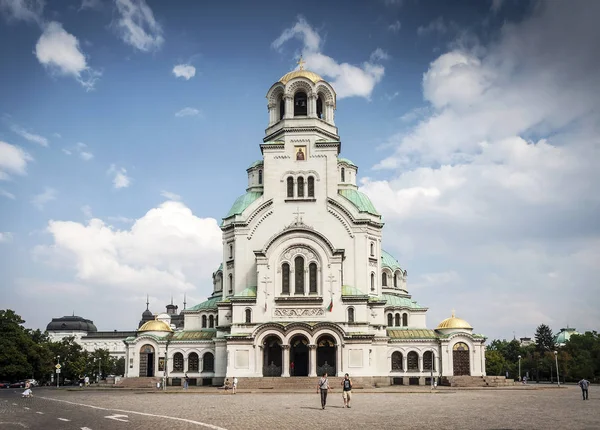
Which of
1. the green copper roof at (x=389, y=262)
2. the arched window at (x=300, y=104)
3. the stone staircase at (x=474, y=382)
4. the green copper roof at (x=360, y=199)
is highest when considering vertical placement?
the arched window at (x=300, y=104)

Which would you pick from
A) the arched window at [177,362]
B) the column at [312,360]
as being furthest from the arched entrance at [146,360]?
the column at [312,360]

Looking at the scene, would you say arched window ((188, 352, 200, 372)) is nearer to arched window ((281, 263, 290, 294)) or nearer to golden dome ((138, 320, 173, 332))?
golden dome ((138, 320, 173, 332))

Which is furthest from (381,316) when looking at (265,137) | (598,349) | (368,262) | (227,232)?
(598,349)

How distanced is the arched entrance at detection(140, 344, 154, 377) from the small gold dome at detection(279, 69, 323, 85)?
28581mm

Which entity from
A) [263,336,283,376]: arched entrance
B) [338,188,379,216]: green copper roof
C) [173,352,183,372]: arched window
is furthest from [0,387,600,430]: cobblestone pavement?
[338,188,379,216]: green copper roof

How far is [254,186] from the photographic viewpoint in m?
68.9

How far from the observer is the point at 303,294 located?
188 ft

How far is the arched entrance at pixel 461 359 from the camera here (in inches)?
2392

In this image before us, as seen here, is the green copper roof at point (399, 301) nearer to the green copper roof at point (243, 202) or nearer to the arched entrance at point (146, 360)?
the green copper roof at point (243, 202)

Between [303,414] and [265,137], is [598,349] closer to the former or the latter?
[265,137]

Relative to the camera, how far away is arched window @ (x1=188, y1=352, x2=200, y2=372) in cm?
6224

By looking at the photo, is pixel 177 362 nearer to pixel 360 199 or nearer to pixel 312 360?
pixel 312 360

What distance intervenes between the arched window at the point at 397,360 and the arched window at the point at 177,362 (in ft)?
64.0

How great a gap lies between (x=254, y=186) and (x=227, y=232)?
19.8ft
